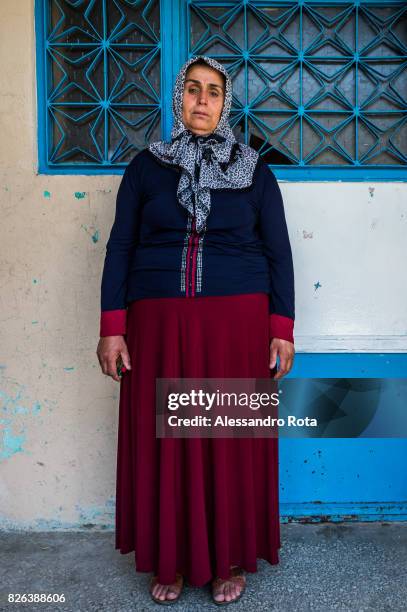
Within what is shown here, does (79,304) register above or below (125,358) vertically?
above

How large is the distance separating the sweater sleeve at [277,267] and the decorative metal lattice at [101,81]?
75cm

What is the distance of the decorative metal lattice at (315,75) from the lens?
2.29 meters

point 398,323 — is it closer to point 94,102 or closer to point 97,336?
point 97,336

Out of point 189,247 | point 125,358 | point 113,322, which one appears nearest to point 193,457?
point 125,358

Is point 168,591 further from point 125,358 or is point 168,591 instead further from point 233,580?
point 125,358

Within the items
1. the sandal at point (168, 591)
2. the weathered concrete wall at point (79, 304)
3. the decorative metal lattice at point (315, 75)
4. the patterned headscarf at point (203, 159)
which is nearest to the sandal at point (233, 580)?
the sandal at point (168, 591)

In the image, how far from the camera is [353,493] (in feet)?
7.62

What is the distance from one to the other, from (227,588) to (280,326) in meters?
0.92

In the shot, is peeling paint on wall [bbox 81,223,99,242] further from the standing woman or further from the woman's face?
the woman's face

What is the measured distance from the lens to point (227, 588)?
1787 millimetres

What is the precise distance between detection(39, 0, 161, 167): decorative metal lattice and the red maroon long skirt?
35.0 inches

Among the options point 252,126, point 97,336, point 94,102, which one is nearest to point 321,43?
point 252,126

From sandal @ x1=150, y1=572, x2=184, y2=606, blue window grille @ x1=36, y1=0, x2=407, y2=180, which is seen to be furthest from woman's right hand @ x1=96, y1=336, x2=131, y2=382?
blue window grille @ x1=36, y1=0, x2=407, y2=180

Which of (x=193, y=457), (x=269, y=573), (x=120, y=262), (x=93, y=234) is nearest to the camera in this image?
(x=193, y=457)
